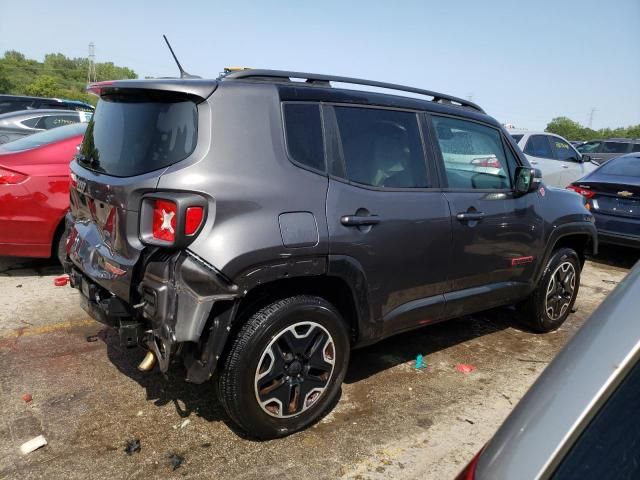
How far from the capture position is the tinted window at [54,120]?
884cm

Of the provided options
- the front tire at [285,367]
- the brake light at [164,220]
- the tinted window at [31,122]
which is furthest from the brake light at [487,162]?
the tinted window at [31,122]

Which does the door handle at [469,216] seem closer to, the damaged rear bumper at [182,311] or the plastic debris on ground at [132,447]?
the damaged rear bumper at [182,311]

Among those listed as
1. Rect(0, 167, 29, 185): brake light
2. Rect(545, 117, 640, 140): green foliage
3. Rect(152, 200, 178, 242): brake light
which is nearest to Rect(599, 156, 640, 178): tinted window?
Rect(152, 200, 178, 242): brake light

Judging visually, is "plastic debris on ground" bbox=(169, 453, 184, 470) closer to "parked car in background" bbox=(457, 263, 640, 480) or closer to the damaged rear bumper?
the damaged rear bumper

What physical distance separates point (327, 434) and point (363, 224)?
1220 mm

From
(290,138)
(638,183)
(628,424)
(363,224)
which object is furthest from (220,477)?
(638,183)

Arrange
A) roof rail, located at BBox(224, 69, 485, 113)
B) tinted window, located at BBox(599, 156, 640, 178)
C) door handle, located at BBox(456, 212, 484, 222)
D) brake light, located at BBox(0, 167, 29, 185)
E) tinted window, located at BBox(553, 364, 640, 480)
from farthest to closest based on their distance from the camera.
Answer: tinted window, located at BBox(599, 156, 640, 178), brake light, located at BBox(0, 167, 29, 185), door handle, located at BBox(456, 212, 484, 222), roof rail, located at BBox(224, 69, 485, 113), tinted window, located at BBox(553, 364, 640, 480)

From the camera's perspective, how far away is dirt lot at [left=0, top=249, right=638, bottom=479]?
8.72ft

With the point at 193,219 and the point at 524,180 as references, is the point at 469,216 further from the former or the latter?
the point at 193,219

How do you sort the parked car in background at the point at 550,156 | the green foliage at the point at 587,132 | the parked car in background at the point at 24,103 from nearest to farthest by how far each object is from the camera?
the parked car in background at the point at 550,156 → the parked car in background at the point at 24,103 → the green foliage at the point at 587,132

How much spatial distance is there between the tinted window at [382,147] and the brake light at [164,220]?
105 centimetres

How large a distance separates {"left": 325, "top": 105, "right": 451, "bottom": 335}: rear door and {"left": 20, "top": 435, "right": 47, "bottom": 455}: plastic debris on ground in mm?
1831

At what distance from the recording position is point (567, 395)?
1049mm

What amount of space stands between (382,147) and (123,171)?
154 cm
